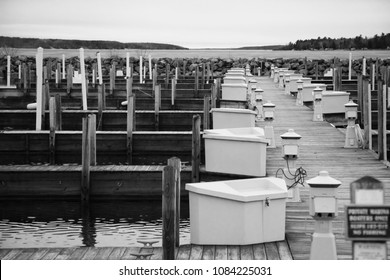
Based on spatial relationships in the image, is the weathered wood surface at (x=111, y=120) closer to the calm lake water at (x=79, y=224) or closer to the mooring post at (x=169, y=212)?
the calm lake water at (x=79, y=224)

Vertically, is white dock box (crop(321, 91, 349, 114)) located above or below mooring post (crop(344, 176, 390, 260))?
above

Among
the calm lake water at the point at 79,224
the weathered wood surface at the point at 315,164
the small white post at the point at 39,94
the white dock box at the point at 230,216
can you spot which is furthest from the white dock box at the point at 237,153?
the small white post at the point at 39,94

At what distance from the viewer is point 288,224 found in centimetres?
1063

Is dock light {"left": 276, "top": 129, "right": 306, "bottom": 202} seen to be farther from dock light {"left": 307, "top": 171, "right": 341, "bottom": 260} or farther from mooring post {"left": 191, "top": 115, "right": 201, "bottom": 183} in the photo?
dock light {"left": 307, "top": 171, "right": 341, "bottom": 260}

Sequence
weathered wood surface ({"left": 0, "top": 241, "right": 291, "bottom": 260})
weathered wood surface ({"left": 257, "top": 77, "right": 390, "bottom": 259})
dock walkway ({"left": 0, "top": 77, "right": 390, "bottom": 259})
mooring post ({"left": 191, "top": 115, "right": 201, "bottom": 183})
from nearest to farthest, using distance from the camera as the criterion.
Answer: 1. weathered wood surface ({"left": 0, "top": 241, "right": 291, "bottom": 260})
2. dock walkway ({"left": 0, "top": 77, "right": 390, "bottom": 259})
3. weathered wood surface ({"left": 257, "top": 77, "right": 390, "bottom": 259})
4. mooring post ({"left": 191, "top": 115, "right": 201, "bottom": 183})

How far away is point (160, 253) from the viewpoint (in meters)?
9.31

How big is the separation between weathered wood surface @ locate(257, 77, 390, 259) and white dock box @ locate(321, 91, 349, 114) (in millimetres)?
533

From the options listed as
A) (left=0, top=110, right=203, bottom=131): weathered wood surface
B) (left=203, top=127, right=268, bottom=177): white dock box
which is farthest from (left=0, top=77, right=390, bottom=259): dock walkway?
(left=0, top=110, right=203, bottom=131): weathered wood surface

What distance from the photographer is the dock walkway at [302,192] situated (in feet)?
30.1

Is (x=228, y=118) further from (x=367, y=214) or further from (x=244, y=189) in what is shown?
(x=367, y=214)

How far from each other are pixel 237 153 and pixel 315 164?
6.21 feet

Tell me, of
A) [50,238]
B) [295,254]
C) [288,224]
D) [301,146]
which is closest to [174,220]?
[295,254]

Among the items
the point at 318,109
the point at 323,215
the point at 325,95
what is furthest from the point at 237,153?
the point at 325,95

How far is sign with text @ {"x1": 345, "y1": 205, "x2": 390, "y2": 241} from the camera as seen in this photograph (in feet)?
18.4
